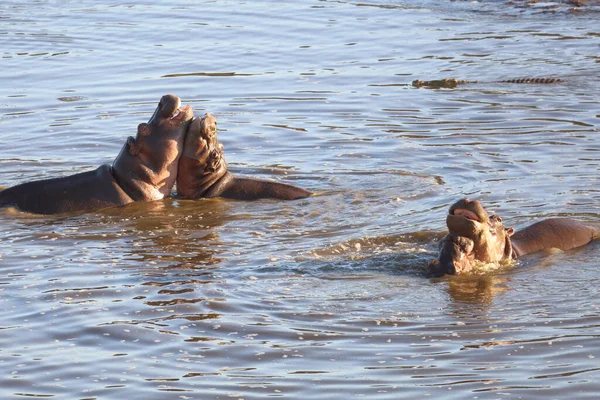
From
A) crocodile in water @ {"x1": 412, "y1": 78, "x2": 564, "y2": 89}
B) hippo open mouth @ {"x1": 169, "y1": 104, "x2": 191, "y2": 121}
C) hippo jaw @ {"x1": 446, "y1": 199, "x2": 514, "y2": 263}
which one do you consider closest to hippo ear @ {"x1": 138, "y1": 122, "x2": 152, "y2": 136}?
hippo open mouth @ {"x1": 169, "y1": 104, "x2": 191, "y2": 121}

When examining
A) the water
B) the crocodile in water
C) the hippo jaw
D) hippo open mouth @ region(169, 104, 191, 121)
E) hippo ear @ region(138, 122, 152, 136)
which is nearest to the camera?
the water

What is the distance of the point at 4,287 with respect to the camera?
7441mm

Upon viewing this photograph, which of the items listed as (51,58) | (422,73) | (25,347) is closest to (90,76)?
(51,58)

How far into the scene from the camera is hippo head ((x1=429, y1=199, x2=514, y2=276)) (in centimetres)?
707

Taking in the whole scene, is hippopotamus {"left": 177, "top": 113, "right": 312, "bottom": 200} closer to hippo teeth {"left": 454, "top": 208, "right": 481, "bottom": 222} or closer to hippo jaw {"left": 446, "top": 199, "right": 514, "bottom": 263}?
hippo jaw {"left": 446, "top": 199, "right": 514, "bottom": 263}

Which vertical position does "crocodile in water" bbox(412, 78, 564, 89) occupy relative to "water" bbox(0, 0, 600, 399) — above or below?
above

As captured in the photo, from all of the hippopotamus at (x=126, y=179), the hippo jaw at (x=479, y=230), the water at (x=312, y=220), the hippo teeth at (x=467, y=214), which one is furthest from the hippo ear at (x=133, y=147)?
the hippo teeth at (x=467, y=214)

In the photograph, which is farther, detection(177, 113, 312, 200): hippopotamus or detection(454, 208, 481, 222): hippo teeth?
detection(177, 113, 312, 200): hippopotamus

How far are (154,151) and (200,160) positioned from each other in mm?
375

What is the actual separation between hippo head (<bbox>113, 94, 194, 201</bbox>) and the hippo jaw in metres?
3.00

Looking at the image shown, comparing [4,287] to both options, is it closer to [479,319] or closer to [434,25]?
[479,319]

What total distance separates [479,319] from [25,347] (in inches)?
97.9

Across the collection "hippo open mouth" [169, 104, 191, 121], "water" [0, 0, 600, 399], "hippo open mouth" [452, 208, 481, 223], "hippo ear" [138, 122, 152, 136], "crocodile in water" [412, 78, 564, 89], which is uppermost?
"hippo open mouth" [169, 104, 191, 121]

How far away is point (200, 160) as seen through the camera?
9.54 metres
